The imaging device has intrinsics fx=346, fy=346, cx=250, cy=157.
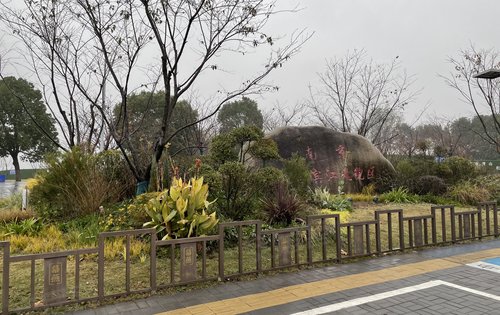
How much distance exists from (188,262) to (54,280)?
4.55ft

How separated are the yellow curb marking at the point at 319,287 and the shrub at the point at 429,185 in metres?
7.48

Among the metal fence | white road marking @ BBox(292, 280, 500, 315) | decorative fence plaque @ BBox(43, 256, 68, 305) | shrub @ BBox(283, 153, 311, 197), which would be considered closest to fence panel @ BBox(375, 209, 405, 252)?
the metal fence

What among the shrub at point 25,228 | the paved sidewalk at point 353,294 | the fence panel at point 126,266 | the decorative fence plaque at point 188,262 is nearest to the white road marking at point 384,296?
the paved sidewalk at point 353,294

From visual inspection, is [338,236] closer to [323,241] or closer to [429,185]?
[323,241]

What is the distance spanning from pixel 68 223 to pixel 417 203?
1027 centimetres

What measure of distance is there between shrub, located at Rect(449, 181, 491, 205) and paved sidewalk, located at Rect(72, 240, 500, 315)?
24.5ft

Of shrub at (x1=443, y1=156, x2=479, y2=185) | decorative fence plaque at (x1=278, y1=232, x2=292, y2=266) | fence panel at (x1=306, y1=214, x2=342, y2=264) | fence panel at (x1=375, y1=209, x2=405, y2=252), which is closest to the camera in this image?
decorative fence plaque at (x1=278, y1=232, x2=292, y2=266)

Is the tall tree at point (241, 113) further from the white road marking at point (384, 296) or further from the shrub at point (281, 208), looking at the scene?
the white road marking at point (384, 296)

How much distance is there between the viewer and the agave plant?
507 centimetres

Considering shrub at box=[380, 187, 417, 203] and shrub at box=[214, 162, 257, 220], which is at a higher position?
shrub at box=[214, 162, 257, 220]

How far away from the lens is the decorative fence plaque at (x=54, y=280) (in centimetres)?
342

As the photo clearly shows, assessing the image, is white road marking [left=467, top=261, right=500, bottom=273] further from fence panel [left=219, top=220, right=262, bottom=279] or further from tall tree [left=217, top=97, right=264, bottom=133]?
tall tree [left=217, top=97, right=264, bottom=133]

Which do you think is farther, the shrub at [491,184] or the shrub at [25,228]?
the shrub at [491,184]

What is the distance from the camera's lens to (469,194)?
37.7 ft
